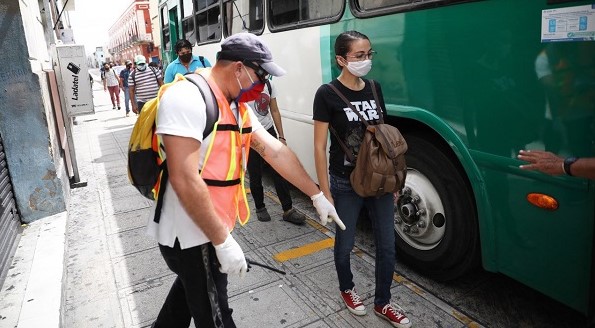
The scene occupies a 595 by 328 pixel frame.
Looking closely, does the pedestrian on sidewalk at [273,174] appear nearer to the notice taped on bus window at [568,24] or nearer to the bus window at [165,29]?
the notice taped on bus window at [568,24]

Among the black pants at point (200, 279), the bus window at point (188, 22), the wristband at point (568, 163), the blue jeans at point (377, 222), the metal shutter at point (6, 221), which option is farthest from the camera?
the bus window at point (188, 22)

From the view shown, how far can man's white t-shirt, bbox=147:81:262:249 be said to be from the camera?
1567 mm

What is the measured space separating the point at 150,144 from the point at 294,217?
2809 mm

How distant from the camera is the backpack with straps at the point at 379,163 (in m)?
2.38

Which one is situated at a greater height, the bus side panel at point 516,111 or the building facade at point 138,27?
the building facade at point 138,27

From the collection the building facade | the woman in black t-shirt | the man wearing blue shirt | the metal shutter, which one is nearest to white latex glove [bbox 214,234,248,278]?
the woman in black t-shirt

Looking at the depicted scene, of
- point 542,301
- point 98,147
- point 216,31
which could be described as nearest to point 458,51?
point 542,301

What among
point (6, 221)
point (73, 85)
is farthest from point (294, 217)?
point (73, 85)

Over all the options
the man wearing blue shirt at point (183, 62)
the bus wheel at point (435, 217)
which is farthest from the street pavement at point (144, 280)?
the man wearing blue shirt at point (183, 62)

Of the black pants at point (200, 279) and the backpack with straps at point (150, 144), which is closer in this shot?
the backpack with straps at point (150, 144)

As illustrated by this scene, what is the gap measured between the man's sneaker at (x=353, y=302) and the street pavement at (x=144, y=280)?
2.1 inches

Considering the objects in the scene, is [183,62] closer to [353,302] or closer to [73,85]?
[73,85]

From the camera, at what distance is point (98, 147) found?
8891mm

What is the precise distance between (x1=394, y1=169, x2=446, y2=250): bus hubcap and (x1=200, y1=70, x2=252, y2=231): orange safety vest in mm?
1659
